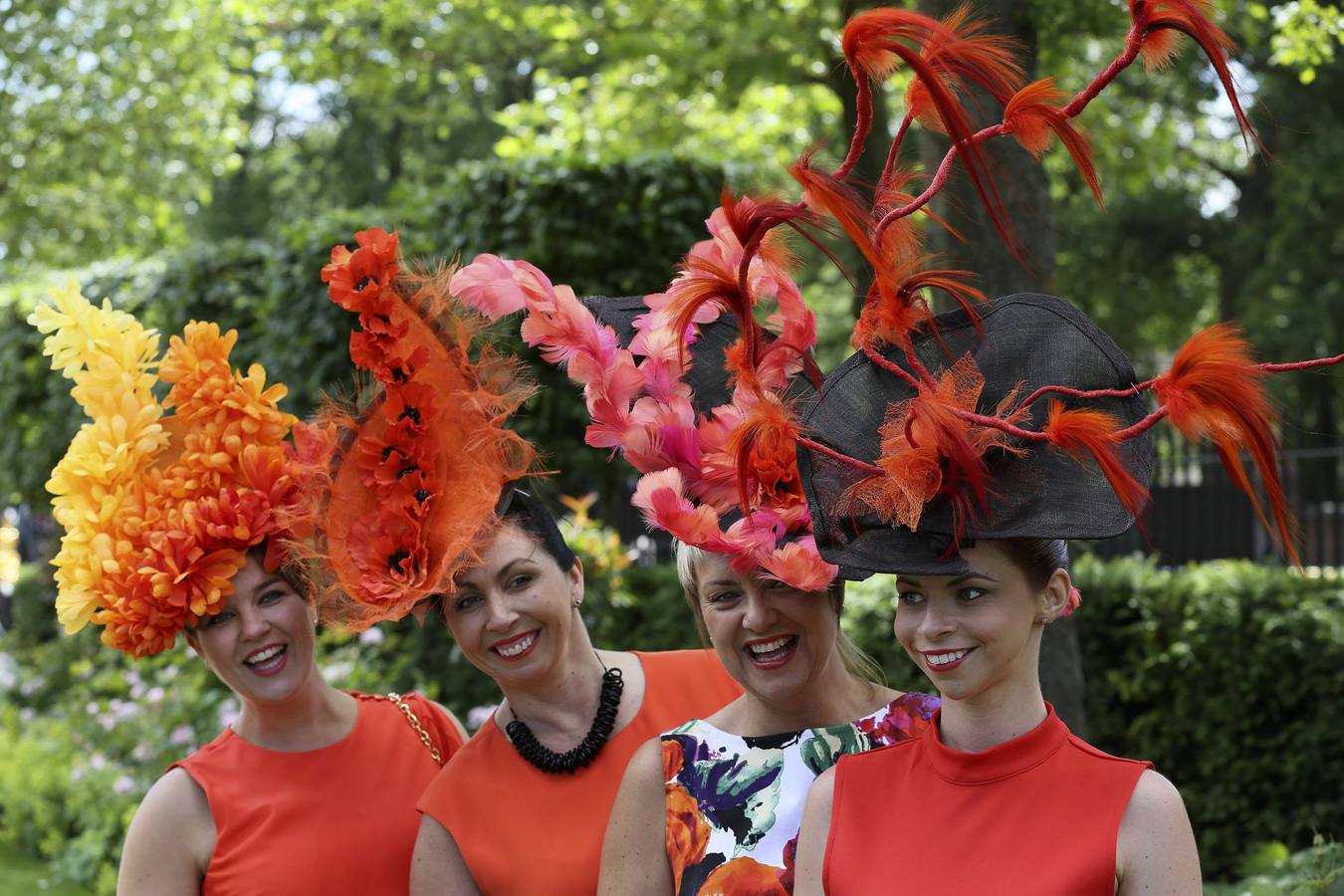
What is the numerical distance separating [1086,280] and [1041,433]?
20.0m

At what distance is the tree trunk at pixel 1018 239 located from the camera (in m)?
4.46

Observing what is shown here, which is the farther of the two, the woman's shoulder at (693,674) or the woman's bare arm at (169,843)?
the woman's shoulder at (693,674)

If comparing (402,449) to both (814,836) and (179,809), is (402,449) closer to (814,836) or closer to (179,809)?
(179,809)

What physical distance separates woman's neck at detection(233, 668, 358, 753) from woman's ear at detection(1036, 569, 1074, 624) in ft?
6.15

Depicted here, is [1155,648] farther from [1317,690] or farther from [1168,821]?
[1168,821]

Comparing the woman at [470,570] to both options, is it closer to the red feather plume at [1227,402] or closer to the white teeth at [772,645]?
the white teeth at [772,645]

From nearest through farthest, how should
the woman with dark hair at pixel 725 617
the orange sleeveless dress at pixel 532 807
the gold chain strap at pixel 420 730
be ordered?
the woman with dark hair at pixel 725 617 < the orange sleeveless dress at pixel 532 807 < the gold chain strap at pixel 420 730

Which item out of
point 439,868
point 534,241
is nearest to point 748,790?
point 439,868

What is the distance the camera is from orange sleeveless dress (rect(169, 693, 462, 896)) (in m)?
3.20

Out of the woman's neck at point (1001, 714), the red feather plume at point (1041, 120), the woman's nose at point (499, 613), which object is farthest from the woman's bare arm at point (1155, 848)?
the woman's nose at point (499, 613)

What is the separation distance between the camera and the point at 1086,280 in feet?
69.4

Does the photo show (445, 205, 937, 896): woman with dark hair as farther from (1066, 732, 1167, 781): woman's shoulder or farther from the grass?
the grass

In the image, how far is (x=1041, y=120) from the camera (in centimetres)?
221

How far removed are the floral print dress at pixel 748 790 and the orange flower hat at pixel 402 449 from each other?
682 millimetres
